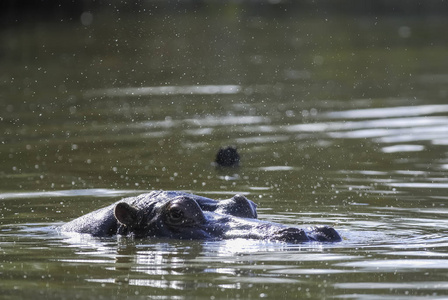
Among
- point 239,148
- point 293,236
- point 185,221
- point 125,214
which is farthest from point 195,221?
point 239,148

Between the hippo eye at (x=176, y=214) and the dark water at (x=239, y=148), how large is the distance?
277 millimetres

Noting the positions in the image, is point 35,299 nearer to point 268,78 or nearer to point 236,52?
point 268,78

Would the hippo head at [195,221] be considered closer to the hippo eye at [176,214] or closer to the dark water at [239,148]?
the hippo eye at [176,214]

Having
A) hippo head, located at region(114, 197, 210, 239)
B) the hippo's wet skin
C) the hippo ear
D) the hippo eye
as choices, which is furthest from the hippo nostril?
the hippo ear

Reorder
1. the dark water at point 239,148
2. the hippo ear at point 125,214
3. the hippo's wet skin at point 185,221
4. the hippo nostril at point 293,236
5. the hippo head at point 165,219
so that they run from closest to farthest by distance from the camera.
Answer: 1. the dark water at point 239,148
2. the hippo nostril at point 293,236
3. the hippo's wet skin at point 185,221
4. the hippo head at point 165,219
5. the hippo ear at point 125,214

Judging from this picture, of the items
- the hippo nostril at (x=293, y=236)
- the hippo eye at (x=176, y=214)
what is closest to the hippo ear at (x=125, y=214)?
the hippo eye at (x=176, y=214)

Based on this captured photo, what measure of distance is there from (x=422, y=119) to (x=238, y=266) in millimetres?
10038

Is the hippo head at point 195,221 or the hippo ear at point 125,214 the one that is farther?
the hippo ear at point 125,214

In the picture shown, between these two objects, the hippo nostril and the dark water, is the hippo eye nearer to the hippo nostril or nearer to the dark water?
the dark water

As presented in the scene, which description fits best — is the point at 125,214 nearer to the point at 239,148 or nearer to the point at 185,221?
the point at 185,221

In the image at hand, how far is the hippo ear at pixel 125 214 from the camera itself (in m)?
8.79

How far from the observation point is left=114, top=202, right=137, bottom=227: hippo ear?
879cm

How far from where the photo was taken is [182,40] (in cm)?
3238

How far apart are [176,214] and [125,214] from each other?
0.44 meters
